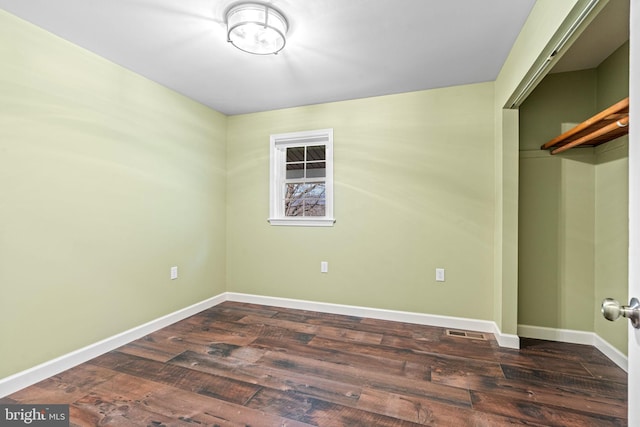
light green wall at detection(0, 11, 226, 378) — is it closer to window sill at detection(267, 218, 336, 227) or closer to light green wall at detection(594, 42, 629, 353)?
window sill at detection(267, 218, 336, 227)

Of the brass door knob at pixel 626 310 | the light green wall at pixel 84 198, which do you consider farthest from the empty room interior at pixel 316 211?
the brass door knob at pixel 626 310

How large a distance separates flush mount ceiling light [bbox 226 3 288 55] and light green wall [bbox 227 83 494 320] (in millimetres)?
1327

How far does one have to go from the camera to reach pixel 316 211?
3.52m

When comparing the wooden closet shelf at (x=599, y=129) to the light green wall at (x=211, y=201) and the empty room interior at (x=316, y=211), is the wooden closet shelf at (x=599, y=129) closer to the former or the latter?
the empty room interior at (x=316, y=211)

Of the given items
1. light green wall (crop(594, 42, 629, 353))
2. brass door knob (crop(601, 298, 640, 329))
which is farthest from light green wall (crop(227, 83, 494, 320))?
brass door knob (crop(601, 298, 640, 329))

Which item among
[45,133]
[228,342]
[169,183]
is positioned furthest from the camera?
[169,183]

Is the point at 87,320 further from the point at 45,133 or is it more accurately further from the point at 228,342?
the point at 45,133

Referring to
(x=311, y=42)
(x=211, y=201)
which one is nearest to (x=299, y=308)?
(x=211, y=201)

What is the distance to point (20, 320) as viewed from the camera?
1.92m

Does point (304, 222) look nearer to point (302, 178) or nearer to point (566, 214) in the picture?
point (302, 178)

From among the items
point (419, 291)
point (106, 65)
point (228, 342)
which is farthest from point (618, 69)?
point (106, 65)

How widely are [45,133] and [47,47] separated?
589mm

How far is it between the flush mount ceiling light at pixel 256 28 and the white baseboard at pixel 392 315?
8.35 ft

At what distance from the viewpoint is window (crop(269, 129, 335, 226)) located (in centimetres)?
336
